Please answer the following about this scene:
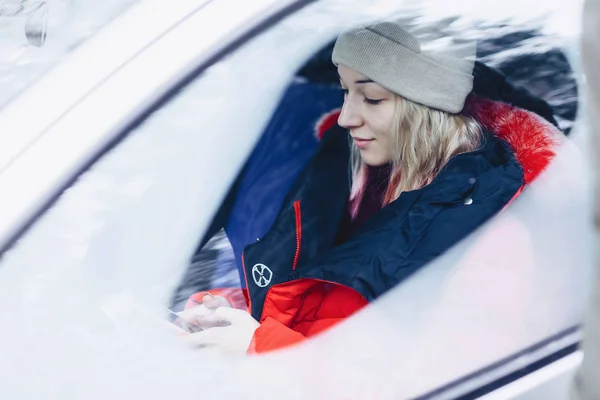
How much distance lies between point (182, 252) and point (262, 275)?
0.78 ft

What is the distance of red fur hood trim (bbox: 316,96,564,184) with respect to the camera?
1.47 m

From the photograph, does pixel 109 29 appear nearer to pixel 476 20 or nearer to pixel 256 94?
pixel 256 94

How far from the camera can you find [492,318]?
4.39 ft

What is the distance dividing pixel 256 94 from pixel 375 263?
Result: 452 millimetres

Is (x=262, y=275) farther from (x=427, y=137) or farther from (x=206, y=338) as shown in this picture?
(x=427, y=137)

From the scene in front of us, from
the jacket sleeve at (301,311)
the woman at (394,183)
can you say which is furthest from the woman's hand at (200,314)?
the jacket sleeve at (301,311)

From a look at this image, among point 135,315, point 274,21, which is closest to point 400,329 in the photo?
point 135,315

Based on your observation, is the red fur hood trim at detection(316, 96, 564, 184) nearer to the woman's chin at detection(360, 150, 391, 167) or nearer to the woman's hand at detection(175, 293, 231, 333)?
the woman's chin at detection(360, 150, 391, 167)

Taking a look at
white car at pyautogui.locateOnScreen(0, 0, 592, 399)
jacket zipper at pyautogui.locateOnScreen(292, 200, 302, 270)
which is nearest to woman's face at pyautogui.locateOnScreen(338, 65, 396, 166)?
white car at pyautogui.locateOnScreen(0, 0, 592, 399)

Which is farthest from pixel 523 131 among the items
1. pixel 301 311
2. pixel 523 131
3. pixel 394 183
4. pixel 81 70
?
pixel 81 70

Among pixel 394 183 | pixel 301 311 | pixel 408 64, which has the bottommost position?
pixel 301 311

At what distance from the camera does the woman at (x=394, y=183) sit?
1.44 metres

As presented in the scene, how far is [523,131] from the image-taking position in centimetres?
155

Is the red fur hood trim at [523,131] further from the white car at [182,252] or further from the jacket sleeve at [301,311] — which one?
the jacket sleeve at [301,311]
